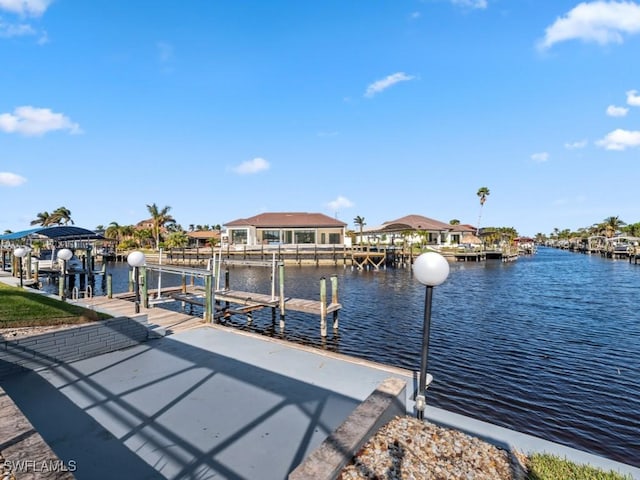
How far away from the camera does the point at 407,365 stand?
10727mm

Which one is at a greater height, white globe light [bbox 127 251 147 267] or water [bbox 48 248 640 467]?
white globe light [bbox 127 251 147 267]

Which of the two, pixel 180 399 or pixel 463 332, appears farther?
pixel 463 332

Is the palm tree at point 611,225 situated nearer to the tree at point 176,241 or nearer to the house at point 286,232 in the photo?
the house at point 286,232

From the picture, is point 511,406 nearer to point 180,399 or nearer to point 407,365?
point 407,365

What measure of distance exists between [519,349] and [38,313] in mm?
14357

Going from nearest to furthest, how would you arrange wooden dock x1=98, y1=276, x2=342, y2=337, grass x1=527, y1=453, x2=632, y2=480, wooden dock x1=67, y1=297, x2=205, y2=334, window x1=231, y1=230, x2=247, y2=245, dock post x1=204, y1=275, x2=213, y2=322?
grass x1=527, y1=453, x2=632, y2=480, wooden dock x1=67, y1=297, x2=205, y2=334, dock post x1=204, y1=275, x2=213, y2=322, wooden dock x1=98, y1=276, x2=342, y2=337, window x1=231, y1=230, x2=247, y2=245

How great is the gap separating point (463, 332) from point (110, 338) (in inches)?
502

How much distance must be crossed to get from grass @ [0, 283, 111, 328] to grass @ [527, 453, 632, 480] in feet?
26.2

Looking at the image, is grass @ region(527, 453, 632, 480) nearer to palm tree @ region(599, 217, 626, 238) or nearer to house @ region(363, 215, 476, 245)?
house @ region(363, 215, 476, 245)

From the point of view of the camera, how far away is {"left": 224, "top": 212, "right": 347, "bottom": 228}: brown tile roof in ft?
169

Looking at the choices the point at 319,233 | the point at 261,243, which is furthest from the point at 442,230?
the point at 261,243

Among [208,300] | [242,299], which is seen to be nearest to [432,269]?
[208,300]

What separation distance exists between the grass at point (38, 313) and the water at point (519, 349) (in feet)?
23.4

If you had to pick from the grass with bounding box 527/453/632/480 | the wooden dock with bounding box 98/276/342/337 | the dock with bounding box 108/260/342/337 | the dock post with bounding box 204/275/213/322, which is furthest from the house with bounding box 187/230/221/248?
the grass with bounding box 527/453/632/480
